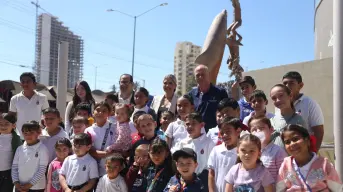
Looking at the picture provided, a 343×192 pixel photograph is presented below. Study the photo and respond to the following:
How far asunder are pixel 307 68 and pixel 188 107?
1179 centimetres

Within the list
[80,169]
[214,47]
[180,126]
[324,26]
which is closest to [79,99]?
[80,169]

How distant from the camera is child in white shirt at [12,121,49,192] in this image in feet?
14.5

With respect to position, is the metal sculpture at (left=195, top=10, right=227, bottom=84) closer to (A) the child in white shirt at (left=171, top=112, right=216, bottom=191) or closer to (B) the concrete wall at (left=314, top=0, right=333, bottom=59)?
(A) the child in white shirt at (left=171, top=112, right=216, bottom=191)

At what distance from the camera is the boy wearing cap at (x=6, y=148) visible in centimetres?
469

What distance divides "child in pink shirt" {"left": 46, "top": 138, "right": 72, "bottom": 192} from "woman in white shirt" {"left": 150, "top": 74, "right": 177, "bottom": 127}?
1.46 metres

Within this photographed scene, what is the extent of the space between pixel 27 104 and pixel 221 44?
8034 mm

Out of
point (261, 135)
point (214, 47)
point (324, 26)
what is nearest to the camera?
point (261, 135)

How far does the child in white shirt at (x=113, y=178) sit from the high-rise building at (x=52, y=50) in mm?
43973

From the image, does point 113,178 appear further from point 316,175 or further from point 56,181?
point 316,175

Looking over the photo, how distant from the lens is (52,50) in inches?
2083

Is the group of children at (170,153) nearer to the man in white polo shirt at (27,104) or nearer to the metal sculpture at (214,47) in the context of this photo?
the man in white polo shirt at (27,104)

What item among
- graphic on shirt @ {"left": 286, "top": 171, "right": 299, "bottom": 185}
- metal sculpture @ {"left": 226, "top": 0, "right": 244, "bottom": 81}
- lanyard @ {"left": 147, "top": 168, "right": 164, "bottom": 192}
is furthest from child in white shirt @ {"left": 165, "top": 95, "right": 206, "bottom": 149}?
metal sculpture @ {"left": 226, "top": 0, "right": 244, "bottom": 81}

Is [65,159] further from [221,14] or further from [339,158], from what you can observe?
[221,14]

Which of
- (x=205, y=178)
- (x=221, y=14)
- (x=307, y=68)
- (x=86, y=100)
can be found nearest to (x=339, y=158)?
(x=205, y=178)
